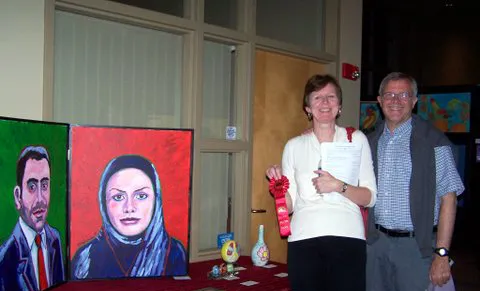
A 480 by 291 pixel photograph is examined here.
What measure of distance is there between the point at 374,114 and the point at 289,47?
3.13m

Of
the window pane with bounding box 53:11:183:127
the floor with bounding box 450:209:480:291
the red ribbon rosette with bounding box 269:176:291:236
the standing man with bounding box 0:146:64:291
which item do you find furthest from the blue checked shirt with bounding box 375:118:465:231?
the floor with bounding box 450:209:480:291

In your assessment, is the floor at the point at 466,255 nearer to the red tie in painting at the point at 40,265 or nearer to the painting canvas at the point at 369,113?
the painting canvas at the point at 369,113

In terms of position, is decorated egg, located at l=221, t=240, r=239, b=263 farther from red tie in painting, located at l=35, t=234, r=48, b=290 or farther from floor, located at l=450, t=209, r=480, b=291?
floor, located at l=450, t=209, r=480, b=291

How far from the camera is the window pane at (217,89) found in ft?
11.6

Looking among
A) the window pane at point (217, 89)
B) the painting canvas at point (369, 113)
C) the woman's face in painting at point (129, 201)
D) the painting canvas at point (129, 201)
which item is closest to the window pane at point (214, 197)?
the window pane at point (217, 89)

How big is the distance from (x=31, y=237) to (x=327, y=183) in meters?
1.34

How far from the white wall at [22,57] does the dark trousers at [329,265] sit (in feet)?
5.07

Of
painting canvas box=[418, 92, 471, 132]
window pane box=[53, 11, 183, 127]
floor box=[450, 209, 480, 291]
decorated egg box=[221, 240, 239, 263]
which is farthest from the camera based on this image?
painting canvas box=[418, 92, 471, 132]

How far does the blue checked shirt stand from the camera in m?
2.57

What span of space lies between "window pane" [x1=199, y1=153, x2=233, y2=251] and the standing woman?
4.19 ft

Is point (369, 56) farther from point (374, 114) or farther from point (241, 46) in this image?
point (241, 46)

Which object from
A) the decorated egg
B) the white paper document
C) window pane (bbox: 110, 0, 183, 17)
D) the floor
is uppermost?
window pane (bbox: 110, 0, 183, 17)

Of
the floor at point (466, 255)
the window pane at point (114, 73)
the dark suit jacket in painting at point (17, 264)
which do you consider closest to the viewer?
the dark suit jacket in painting at point (17, 264)

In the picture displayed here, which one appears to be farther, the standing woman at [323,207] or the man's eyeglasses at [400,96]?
the man's eyeglasses at [400,96]
